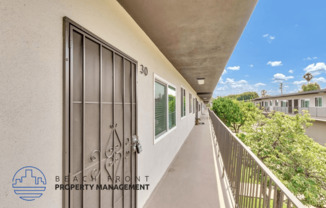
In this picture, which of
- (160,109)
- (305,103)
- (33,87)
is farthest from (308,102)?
(33,87)

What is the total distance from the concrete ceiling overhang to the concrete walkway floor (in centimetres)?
274

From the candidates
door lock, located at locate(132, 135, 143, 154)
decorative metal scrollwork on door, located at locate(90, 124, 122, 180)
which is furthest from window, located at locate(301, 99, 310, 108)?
decorative metal scrollwork on door, located at locate(90, 124, 122, 180)

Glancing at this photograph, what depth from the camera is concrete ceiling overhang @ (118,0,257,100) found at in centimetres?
149

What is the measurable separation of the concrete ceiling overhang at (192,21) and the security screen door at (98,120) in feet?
1.92

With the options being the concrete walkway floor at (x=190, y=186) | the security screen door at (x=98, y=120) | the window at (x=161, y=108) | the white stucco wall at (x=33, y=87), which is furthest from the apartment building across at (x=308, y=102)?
the white stucco wall at (x=33, y=87)

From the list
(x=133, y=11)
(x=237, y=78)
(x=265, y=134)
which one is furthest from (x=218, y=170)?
(x=237, y=78)

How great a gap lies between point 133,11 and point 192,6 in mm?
693

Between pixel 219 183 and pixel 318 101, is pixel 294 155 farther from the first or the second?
pixel 318 101

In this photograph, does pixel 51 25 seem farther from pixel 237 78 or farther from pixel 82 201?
pixel 237 78

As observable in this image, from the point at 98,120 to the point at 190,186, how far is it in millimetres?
2352

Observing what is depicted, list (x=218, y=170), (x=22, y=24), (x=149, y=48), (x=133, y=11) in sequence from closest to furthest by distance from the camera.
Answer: (x=22, y=24) < (x=133, y=11) < (x=149, y=48) < (x=218, y=170)

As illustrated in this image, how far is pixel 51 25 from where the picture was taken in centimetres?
87

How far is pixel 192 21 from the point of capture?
1.82 meters
